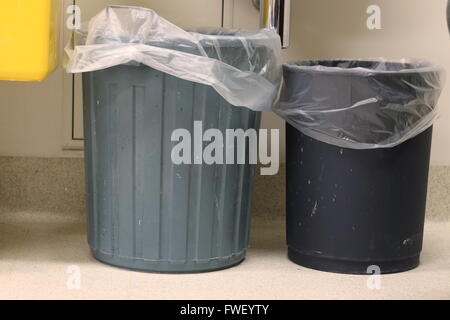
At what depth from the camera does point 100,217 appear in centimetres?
147

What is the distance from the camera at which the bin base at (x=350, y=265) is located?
1480 millimetres

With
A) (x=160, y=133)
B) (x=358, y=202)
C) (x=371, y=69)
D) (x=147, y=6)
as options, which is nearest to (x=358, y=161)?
(x=358, y=202)

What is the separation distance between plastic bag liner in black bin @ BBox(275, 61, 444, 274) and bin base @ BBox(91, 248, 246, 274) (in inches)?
5.8

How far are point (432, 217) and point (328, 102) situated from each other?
55 cm

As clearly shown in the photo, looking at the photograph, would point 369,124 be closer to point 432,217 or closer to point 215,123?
point 215,123

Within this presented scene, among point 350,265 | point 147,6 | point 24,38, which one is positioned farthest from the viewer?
point 147,6

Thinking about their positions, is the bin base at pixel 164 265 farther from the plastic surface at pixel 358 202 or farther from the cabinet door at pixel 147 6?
the cabinet door at pixel 147 6

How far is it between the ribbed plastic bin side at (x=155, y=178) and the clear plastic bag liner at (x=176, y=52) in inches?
0.9

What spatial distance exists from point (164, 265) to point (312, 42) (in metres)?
0.59

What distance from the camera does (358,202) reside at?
1449 mm

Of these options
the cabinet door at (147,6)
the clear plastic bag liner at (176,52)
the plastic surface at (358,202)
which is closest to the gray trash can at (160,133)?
the clear plastic bag liner at (176,52)

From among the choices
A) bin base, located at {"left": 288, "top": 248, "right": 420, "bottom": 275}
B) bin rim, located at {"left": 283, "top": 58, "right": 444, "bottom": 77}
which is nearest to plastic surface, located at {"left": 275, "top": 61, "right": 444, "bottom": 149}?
bin rim, located at {"left": 283, "top": 58, "right": 444, "bottom": 77}

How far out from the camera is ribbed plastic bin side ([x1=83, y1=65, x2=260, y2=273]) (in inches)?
54.5

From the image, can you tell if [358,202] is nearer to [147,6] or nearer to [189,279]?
[189,279]
